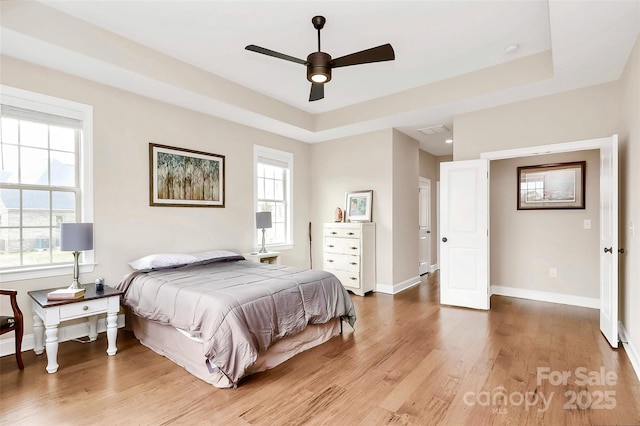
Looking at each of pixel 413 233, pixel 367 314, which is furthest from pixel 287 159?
pixel 367 314

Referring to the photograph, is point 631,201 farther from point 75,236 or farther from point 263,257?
point 75,236

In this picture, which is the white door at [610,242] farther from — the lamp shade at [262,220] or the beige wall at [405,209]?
the lamp shade at [262,220]

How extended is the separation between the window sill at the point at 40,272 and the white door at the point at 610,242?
5.04 meters

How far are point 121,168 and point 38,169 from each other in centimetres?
71

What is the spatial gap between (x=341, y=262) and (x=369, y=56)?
3.32 m

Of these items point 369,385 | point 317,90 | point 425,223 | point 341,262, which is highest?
point 317,90

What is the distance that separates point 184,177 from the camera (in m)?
4.20

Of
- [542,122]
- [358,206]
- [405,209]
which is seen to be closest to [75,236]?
[358,206]

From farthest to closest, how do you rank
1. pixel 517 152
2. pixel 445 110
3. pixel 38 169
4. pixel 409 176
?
pixel 409 176
pixel 445 110
pixel 517 152
pixel 38 169

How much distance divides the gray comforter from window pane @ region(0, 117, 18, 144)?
1634 mm

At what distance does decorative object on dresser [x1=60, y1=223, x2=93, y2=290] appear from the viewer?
2721mm

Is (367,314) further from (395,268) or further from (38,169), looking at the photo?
(38,169)

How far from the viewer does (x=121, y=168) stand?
11.8ft

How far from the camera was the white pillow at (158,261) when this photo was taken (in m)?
3.42
